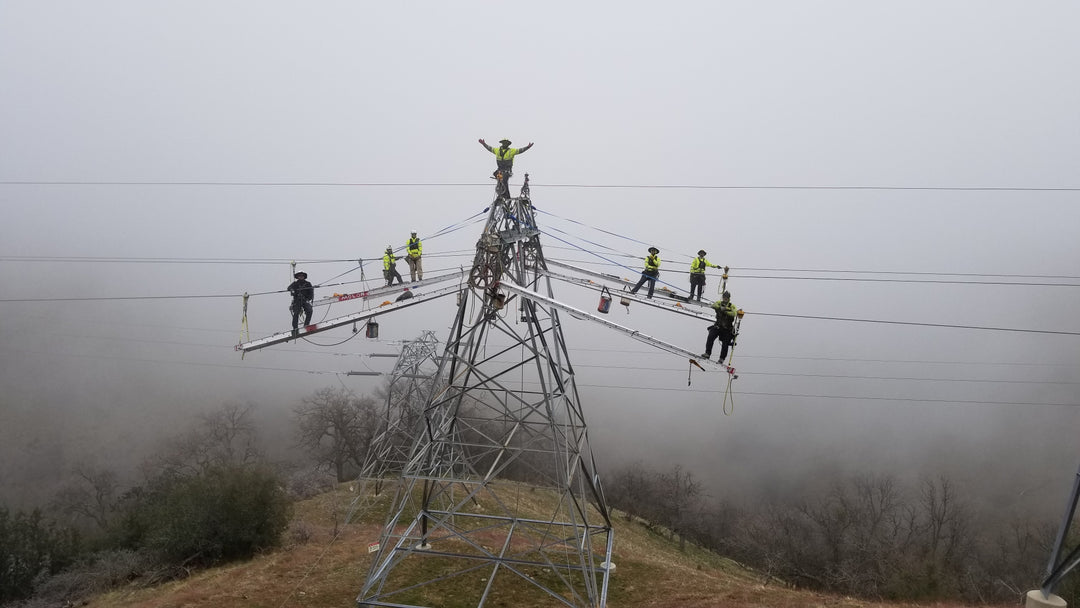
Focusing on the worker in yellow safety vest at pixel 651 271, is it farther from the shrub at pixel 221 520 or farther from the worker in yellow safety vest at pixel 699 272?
the shrub at pixel 221 520

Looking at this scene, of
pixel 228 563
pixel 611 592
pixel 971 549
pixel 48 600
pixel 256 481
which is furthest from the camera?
pixel 971 549

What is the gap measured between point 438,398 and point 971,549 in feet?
191

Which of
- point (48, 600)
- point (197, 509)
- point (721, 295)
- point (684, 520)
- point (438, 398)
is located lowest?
point (684, 520)

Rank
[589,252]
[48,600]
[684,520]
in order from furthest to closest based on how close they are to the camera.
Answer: [684,520], [48,600], [589,252]

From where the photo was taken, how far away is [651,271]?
1673 centimetres

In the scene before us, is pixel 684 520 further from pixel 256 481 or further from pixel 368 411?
pixel 256 481

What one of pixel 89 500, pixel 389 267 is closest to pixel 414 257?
pixel 389 267

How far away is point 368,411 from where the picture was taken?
63.5 meters

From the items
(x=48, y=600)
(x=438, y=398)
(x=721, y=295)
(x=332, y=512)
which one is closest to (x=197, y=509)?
(x=48, y=600)

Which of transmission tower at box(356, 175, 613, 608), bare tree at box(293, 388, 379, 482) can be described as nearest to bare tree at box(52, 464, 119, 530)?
bare tree at box(293, 388, 379, 482)

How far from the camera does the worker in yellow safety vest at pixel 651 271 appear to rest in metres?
16.6

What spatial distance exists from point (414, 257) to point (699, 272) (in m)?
8.14

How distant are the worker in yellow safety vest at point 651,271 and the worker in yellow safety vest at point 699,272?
36.4 inches

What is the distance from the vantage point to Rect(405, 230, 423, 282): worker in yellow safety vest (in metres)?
18.6
